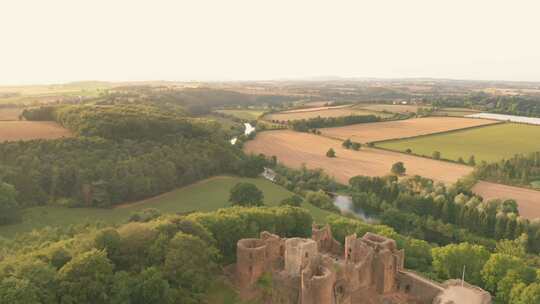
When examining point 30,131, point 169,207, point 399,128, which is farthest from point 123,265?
point 399,128

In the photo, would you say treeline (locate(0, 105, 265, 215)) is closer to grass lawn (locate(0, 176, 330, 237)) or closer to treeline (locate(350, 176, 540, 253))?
grass lawn (locate(0, 176, 330, 237))

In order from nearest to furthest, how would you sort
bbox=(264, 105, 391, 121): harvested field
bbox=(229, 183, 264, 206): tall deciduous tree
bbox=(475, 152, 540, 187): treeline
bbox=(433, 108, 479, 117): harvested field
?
bbox=(229, 183, 264, 206): tall deciduous tree, bbox=(475, 152, 540, 187): treeline, bbox=(264, 105, 391, 121): harvested field, bbox=(433, 108, 479, 117): harvested field

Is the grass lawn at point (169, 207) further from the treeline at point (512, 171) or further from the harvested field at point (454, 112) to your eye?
the harvested field at point (454, 112)

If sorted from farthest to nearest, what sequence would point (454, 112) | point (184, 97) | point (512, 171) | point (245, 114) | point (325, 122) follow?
1. point (454, 112)
2. point (245, 114)
3. point (184, 97)
4. point (325, 122)
5. point (512, 171)

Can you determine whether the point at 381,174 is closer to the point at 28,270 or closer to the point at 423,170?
the point at 423,170

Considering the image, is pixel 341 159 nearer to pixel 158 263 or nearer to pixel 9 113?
pixel 158 263

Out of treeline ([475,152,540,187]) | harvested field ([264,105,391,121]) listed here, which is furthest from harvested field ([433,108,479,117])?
treeline ([475,152,540,187])

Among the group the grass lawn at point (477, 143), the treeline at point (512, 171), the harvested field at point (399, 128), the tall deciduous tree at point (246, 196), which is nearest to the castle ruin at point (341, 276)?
the tall deciduous tree at point (246, 196)
